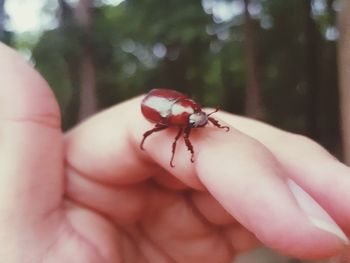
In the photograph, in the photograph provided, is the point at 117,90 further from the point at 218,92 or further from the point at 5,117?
the point at 5,117

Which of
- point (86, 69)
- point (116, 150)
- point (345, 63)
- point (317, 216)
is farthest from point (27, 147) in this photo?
point (86, 69)

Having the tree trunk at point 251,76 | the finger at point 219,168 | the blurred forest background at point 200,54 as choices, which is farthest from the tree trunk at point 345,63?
the tree trunk at point 251,76

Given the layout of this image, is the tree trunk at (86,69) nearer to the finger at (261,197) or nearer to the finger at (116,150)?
the finger at (116,150)

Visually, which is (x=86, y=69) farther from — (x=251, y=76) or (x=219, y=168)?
(x=219, y=168)

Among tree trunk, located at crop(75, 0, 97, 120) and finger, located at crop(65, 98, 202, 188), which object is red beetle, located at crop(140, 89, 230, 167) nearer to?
finger, located at crop(65, 98, 202, 188)

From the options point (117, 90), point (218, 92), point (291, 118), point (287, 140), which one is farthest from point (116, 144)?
point (291, 118)

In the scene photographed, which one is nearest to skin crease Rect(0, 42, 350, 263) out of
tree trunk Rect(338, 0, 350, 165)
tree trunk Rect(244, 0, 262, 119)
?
tree trunk Rect(338, 0, 350, 165)
